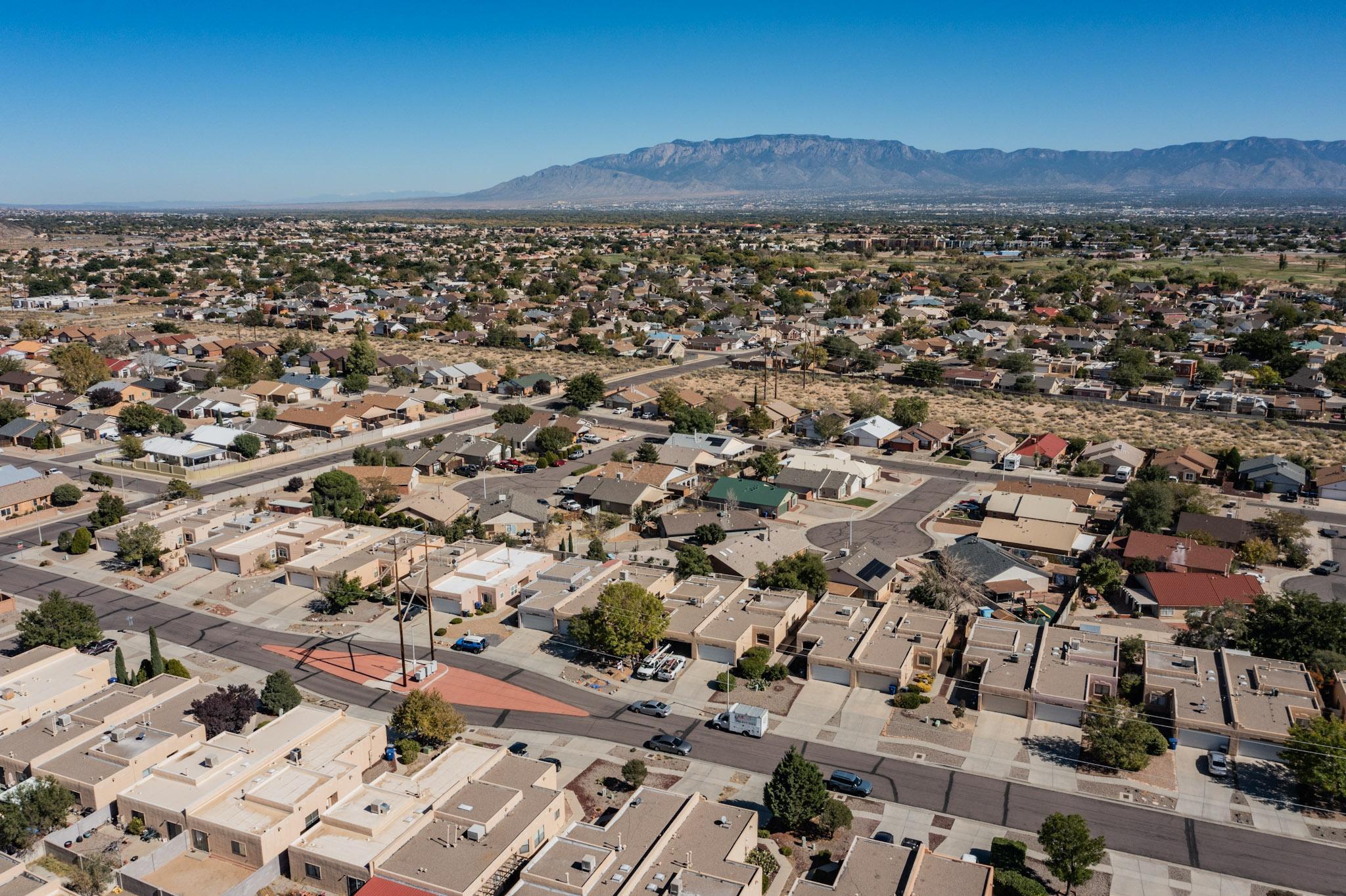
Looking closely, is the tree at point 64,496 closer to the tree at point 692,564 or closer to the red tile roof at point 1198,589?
the tree at point 692,564

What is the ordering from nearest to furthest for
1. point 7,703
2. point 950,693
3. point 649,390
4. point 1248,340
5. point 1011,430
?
point 7,703 < point 950,693 < point 1011,430 < point 649,390 < point 1248,340

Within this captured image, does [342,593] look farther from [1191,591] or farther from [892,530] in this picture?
[1191,591]

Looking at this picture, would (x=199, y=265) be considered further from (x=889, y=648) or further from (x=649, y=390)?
(x=889, y=648)

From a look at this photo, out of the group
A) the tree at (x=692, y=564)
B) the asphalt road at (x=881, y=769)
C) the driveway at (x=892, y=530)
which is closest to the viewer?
the asphalt road at (x=881, y=769)

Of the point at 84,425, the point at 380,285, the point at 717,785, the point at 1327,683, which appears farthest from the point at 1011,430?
the point at 380,285

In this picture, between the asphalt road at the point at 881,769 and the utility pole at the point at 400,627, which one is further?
the utility pole at the point at 400,627

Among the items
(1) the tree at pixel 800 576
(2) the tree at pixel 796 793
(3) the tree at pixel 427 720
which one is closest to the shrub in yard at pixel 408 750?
(3) the tree at pixel 427 720
